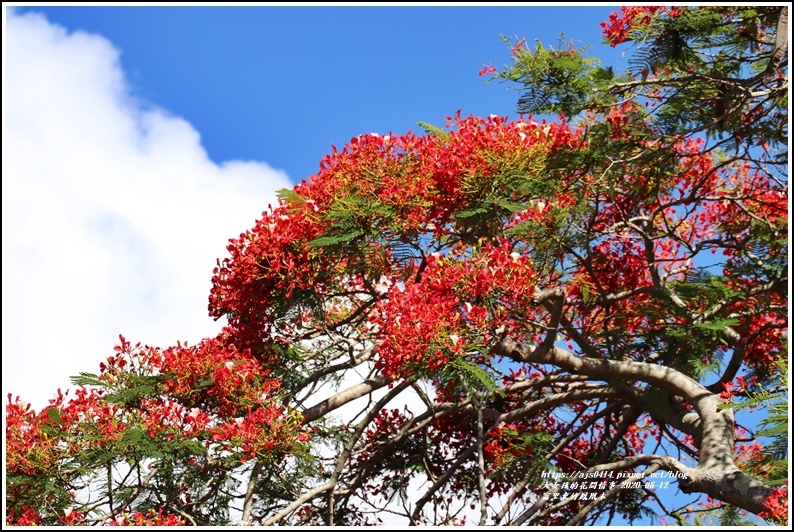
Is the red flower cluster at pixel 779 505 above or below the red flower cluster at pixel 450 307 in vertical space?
below

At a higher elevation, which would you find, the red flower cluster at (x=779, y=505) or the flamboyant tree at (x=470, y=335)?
the flamboyant tree at (x=470, y=335)

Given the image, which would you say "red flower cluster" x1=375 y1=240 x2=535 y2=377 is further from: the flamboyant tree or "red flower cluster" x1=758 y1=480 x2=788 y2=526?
"red flower cluster" x1=758 y1=480 x2=788 y2=526

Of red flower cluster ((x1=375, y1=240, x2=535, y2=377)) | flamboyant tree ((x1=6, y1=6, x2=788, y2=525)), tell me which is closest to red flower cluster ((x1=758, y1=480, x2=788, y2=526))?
flamboyant tree ((x1=6, y1=6, x2=788, y2=525))

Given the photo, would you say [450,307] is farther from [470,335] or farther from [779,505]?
[779,505]

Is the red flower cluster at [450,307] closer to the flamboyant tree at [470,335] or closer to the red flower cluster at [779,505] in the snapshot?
the flamboyant tree at [470,335]

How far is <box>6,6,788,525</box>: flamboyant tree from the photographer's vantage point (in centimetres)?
561

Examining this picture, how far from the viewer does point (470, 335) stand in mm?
5543

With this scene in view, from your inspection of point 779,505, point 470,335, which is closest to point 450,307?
point 470,335

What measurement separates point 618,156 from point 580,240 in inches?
32.9

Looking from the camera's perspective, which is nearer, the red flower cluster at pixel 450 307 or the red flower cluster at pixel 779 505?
the red flower cluster at pixel 779 505

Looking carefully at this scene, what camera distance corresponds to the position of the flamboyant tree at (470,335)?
5.61 m

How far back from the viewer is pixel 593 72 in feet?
22.3

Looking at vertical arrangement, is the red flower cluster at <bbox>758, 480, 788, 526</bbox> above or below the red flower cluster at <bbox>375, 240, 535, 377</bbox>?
below

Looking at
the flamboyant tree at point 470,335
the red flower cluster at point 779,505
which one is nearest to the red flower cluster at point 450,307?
the flamboyant tree at point 470,335
